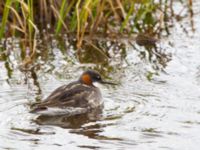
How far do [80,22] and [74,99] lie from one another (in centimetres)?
211

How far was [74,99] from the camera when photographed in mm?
8695

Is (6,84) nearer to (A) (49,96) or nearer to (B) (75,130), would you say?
(A) (49,96)

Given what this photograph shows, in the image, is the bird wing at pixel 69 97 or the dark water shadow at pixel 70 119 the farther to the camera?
the bird wing at pixel 69 97

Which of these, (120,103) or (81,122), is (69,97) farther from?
(120,103)

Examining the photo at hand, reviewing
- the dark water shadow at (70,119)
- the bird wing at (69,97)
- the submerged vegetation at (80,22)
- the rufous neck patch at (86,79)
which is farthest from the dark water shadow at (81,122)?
the submerged vegetation at (80,22)

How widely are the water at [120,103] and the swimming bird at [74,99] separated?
0.41ft

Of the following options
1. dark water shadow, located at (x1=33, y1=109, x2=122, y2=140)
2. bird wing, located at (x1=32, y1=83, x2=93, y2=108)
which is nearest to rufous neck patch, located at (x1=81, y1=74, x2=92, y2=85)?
bird wing, located at (x1=32, y1=83, x2=93, y2=108)

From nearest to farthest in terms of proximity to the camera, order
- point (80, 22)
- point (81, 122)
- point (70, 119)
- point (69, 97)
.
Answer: point (81, 122) < point (70, 119) < point (69, 97) < point (80, 22)

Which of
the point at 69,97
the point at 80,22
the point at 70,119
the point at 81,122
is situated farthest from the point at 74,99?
the point at 80,22

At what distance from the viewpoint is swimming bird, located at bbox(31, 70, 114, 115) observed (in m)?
8.34

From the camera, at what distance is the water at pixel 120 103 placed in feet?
24.6

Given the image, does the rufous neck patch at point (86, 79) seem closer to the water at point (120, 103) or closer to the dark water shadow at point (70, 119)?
the water at point (120, 103)

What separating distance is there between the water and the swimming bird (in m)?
0.13

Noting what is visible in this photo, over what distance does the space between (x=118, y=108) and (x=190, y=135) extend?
1.18 m
